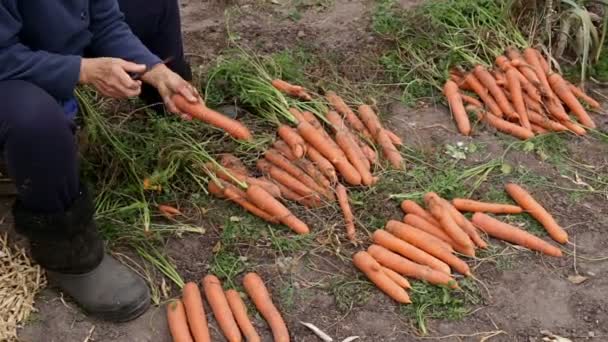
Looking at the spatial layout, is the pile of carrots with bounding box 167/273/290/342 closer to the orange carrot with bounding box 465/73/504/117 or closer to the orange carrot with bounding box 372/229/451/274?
the orange carrot with bounding box 372/229/451/274

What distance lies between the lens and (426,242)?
259 cm

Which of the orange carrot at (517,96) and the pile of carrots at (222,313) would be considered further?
the orange carrot at (517,96)

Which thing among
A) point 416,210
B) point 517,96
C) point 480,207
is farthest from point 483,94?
point 416,210

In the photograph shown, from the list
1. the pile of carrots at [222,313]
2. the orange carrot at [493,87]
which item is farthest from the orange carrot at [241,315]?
the orange carrot at [493,87]

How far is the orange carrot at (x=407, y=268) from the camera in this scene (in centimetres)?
244

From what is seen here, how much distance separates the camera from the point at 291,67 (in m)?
3.41

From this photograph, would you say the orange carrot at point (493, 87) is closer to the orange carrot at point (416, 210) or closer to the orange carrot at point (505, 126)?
the orange carrot at point (505, 126)

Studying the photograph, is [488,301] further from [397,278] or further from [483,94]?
[483,94]

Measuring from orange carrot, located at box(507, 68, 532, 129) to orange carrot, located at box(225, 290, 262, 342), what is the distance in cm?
155

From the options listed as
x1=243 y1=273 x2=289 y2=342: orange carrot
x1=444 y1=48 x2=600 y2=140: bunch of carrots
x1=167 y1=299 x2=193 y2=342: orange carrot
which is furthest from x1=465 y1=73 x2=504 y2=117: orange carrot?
x1=167 y1=299 x2=193 y2=342: orange carrot

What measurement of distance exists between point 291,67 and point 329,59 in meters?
0.28

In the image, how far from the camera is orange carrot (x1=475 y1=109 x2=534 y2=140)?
320 centimetres

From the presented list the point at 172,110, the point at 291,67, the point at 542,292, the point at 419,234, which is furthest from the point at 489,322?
the point at 291,67

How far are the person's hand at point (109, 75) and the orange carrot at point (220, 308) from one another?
649 millimetres
